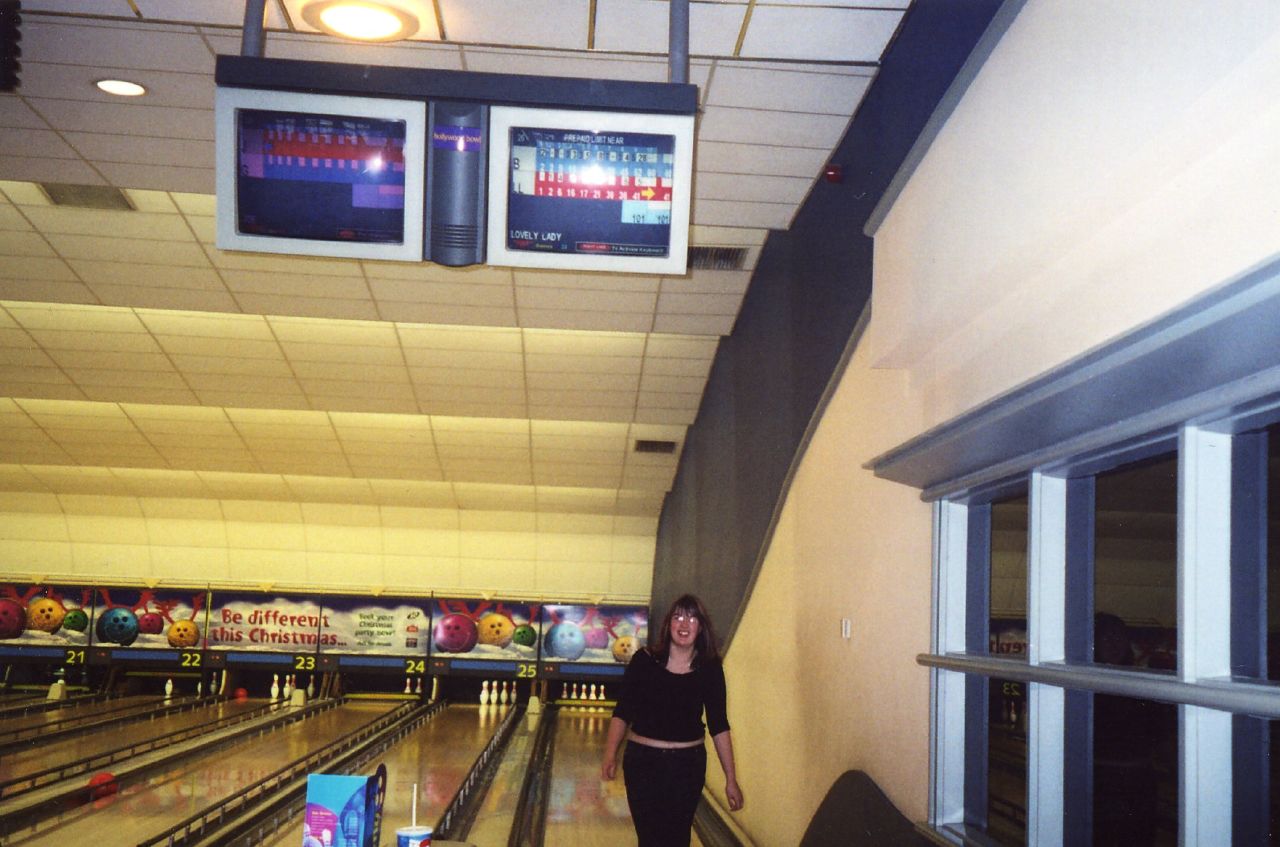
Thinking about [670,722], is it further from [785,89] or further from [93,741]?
[93,741]

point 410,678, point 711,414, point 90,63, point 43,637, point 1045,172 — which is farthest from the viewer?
point 410,678

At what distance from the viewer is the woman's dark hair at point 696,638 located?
4.06m

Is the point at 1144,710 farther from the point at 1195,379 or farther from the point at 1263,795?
the point at 1195,379

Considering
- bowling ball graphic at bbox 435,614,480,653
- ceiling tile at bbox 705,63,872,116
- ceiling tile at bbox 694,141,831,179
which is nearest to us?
ceiling tile at bbox 705,63,872,116

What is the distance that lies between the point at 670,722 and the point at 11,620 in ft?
38.8

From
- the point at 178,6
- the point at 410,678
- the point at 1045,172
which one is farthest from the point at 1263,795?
the point at 410,678

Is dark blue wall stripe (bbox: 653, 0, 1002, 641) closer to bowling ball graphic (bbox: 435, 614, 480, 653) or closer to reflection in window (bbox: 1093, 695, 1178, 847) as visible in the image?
reflection in window (bbox: 1093, 695, 1178, 847)

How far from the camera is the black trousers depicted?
3969mm

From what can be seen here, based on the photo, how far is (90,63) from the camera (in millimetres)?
4613

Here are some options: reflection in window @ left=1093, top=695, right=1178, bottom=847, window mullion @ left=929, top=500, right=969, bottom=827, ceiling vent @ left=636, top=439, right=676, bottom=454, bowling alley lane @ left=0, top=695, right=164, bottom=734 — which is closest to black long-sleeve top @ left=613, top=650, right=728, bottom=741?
window mullion @ left=929, top=500, right=969, bottom=827

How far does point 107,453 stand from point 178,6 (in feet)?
29.0

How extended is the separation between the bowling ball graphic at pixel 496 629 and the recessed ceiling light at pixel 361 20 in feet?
33.9

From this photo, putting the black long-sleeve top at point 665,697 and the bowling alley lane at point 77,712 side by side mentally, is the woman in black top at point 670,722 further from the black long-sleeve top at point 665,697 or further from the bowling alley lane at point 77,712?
the bowling alley lane at point 77,712

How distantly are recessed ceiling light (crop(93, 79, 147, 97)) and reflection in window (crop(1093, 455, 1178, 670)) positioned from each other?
3950 mm
